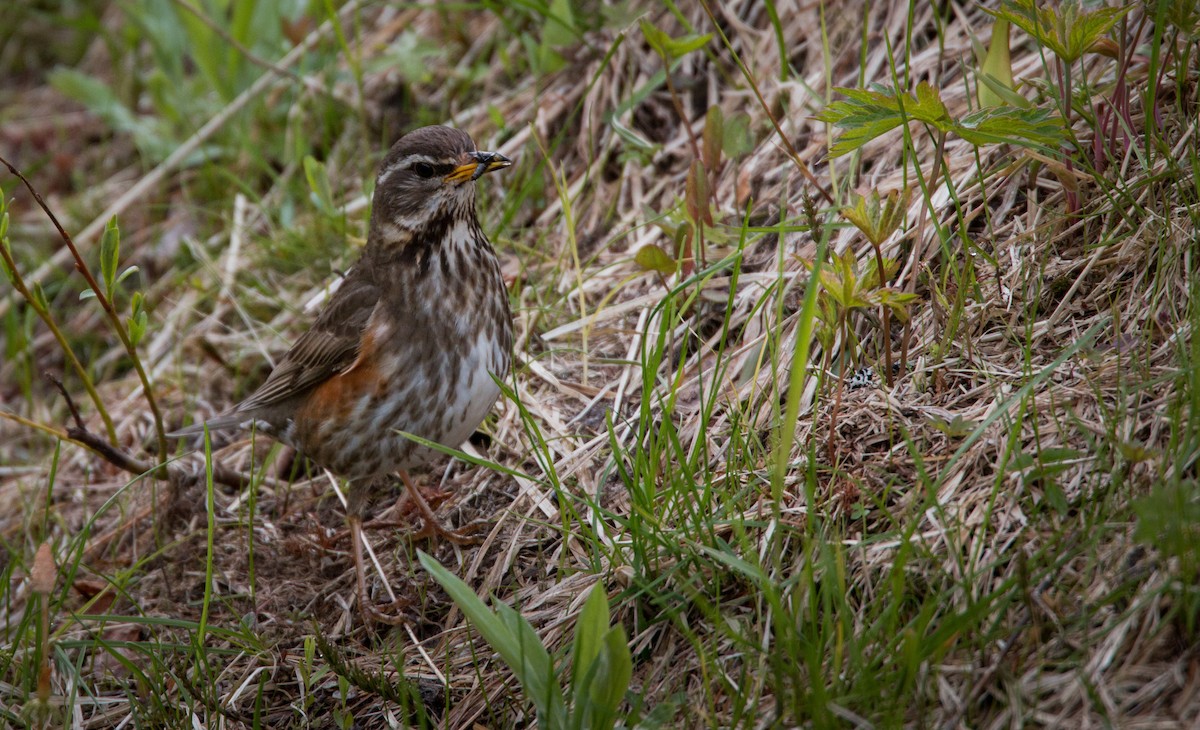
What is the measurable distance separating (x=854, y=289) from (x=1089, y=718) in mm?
1451

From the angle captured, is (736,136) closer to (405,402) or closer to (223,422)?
(405,402)

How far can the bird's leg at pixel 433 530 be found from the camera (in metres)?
4.65

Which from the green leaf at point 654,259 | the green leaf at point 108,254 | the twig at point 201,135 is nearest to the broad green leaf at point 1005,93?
the green leaf at point 654,259

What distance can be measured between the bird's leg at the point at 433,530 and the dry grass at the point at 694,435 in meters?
0.13

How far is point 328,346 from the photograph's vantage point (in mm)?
5016

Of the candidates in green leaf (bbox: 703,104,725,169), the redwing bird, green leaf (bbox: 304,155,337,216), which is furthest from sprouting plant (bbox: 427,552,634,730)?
green leaf (bbox: 304,155,337,216)

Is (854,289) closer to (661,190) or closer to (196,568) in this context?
(661,190)

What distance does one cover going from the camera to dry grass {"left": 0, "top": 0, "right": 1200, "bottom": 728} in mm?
3111

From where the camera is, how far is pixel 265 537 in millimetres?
5180

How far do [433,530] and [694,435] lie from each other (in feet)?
4.02

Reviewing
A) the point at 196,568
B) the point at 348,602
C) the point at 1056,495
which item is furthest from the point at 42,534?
the point at 1056,495

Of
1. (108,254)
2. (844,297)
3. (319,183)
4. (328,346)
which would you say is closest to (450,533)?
(328,346)

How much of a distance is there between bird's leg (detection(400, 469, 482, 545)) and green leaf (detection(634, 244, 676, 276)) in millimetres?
1293

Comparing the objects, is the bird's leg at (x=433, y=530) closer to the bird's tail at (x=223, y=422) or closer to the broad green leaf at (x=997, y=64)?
the bird's tail at (x=223, y=422)
